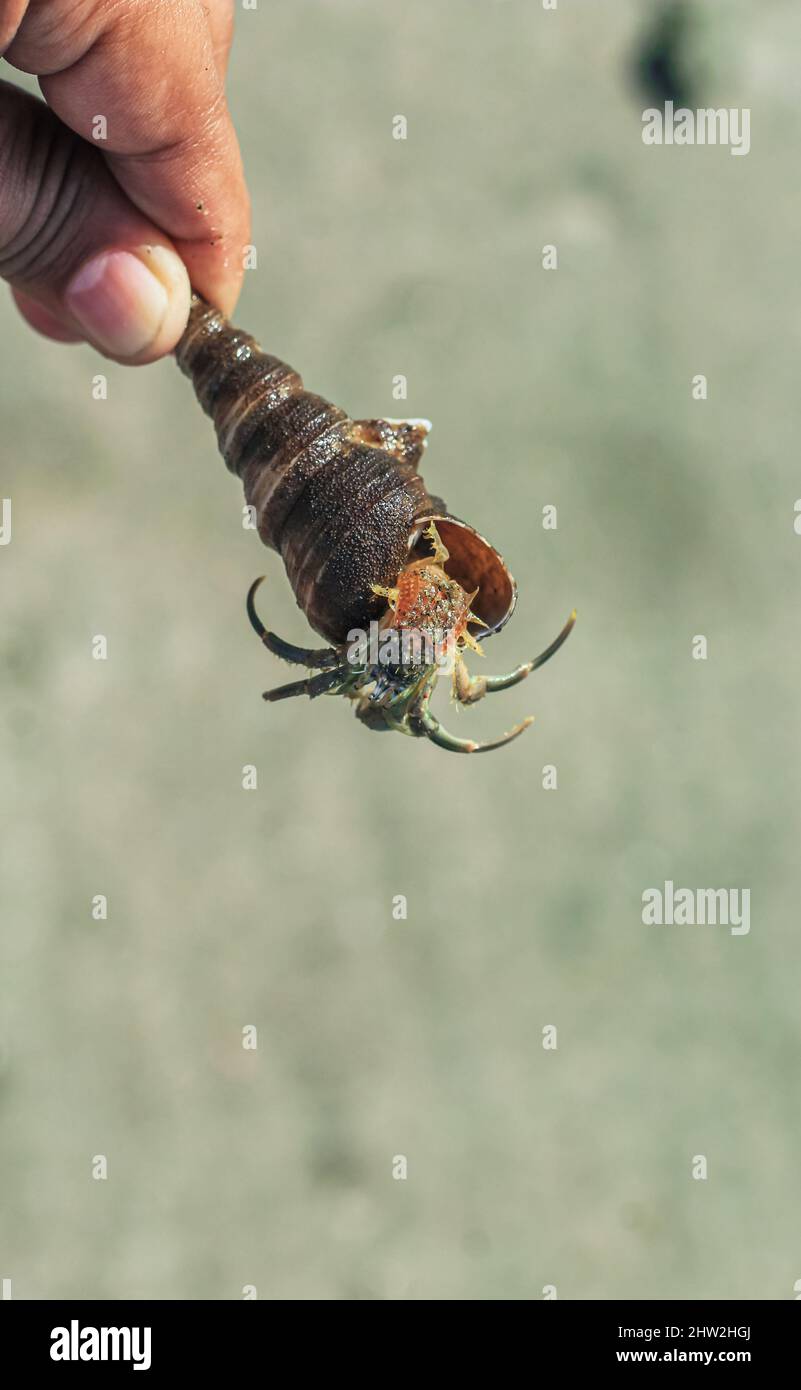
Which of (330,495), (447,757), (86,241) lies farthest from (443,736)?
(447,757)

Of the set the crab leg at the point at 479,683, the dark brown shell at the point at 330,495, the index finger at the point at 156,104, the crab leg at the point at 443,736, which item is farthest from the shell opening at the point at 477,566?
the index finger at the point at 156,104

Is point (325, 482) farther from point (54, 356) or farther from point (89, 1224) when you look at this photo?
point (89, 1224)

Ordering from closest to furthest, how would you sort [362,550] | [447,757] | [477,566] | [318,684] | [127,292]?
[362,550]
[318,684]
[477,566]
[127,292]
[447,757]

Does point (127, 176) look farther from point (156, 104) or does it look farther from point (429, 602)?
point (429, 602)

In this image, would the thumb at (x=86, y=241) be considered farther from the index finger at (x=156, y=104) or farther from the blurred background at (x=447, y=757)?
the blurred background at (x=447, y=757)

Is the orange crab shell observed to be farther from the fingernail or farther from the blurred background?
the blurred background

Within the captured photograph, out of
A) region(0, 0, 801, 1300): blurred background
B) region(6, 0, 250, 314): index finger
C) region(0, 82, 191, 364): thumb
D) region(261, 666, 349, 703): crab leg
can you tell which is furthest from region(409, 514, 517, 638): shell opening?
region(0, 0, 801, 1300): blurred background
